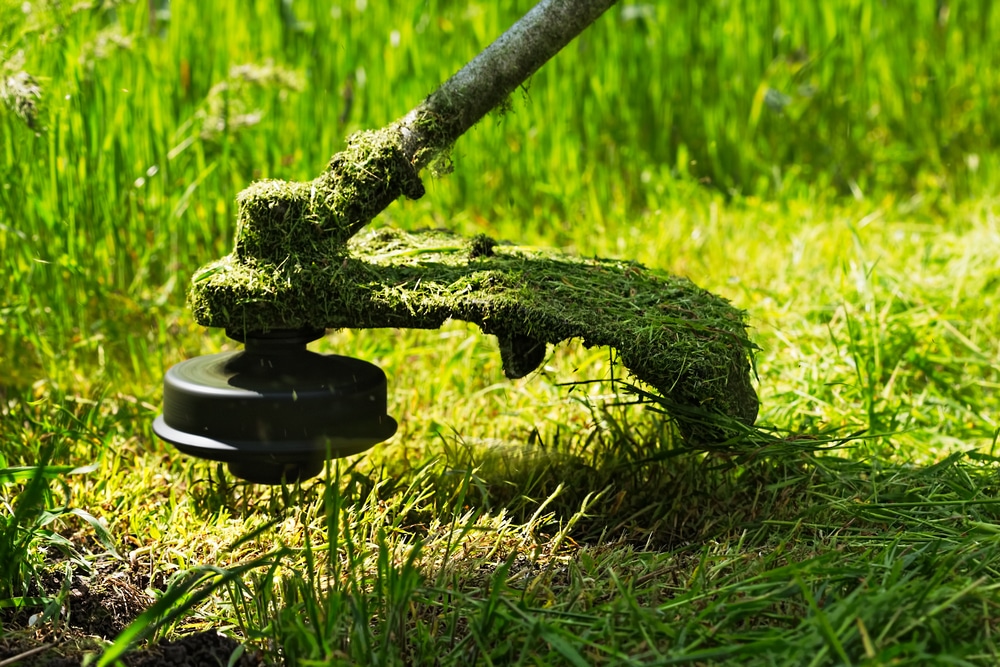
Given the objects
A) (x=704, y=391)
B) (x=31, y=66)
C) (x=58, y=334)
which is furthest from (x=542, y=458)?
(x=31, y=66)

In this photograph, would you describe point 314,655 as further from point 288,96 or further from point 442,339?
point 288,96

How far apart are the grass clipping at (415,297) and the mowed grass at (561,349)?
0.90 feet

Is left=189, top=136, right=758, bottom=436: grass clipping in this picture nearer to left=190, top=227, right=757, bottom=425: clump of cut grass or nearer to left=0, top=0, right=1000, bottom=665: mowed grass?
left=190, top=227, right=757, bottom=425: clump of cut grass

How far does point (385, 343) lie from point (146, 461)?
0.92 metres

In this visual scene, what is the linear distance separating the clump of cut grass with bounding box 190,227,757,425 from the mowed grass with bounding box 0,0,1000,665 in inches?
10.2

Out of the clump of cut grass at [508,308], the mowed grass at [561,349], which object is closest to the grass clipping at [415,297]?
the clump of cut grass at [508,308]

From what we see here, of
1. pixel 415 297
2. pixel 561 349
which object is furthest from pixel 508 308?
pixel 561 349

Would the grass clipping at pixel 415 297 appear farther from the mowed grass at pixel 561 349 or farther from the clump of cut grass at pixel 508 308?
the mowed grass at pixel 561 349

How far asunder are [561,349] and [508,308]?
1329mm

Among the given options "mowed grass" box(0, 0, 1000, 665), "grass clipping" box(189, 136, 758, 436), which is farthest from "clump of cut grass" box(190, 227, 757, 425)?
"mowed grass" box(0, 0, 1000, 665)

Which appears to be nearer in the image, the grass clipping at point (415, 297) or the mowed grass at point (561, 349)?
the mowed grass at point (561, 349)

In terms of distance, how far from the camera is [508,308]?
7.38ft

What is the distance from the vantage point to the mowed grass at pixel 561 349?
6.27 ft

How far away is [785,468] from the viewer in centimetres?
254
